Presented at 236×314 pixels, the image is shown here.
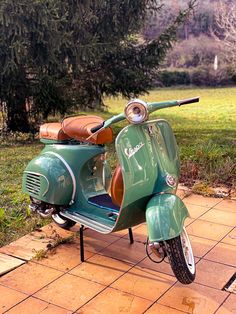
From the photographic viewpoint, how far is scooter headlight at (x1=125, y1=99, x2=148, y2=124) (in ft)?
7.68

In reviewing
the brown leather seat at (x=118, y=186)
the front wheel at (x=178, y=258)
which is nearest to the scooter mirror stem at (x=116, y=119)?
the brown leather seat at (x=118, y=186)

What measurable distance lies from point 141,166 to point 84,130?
0.57 meters

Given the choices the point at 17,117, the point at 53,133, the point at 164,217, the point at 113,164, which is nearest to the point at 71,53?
the point at 17,117

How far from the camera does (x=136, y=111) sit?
7.82ft

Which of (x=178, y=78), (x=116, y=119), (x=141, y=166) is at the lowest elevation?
(x=178, y=78)

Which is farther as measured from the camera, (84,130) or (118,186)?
(84,130)

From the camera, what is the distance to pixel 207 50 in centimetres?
2797

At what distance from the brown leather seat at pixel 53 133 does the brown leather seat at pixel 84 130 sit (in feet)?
0.32

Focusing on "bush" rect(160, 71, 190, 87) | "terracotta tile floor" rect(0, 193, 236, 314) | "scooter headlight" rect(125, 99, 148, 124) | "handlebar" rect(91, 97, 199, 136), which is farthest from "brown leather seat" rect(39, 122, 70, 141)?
"bush" rect(160, 71, 190, 87)

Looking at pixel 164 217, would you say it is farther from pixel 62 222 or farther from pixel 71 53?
pixel 71 53

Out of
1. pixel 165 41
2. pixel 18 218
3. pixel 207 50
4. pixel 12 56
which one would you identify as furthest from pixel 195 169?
pixel 207 50

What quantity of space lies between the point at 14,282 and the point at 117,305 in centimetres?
67

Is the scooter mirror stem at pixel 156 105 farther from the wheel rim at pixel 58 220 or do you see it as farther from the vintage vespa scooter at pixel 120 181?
the wheel rim at pixel 58 220

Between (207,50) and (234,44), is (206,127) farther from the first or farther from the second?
(207,50)
